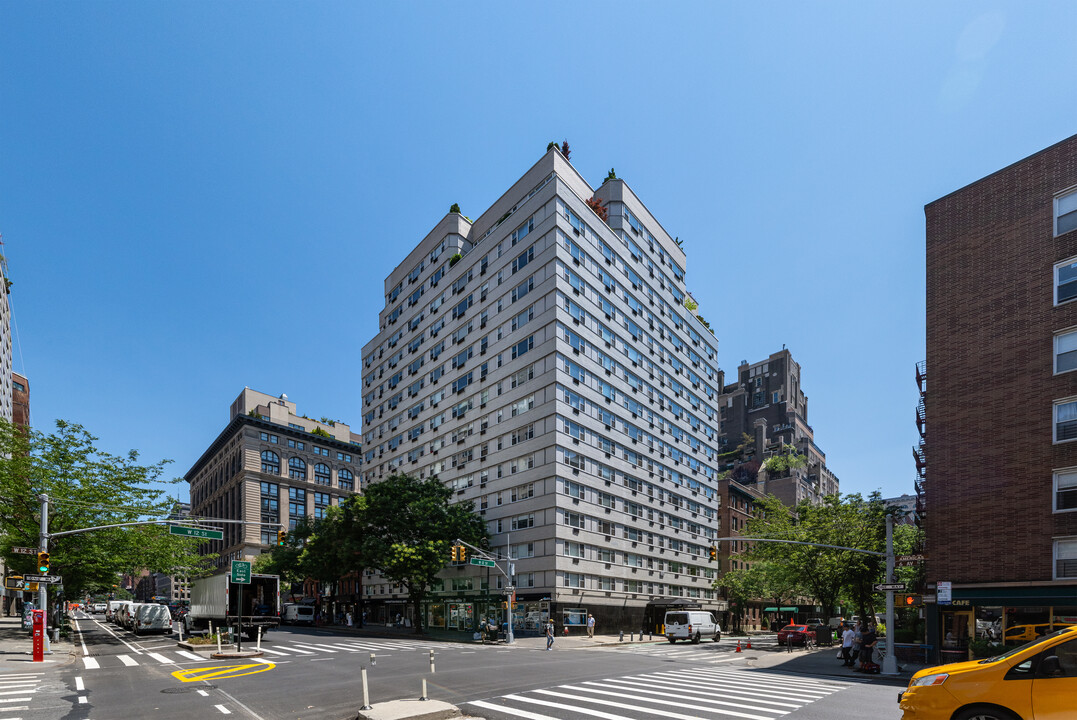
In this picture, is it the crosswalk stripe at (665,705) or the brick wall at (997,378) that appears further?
the brick wall at (997,378)

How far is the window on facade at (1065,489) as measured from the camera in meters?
23.1

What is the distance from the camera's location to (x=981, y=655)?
23.6 m

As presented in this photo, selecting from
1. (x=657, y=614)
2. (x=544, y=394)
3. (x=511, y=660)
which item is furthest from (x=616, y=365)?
(x=511, y=660)

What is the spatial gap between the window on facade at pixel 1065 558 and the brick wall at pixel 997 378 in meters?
0.25

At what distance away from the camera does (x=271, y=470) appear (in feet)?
367

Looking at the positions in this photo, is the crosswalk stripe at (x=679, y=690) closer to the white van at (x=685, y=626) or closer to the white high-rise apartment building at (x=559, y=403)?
the white van at (x=685, y=626)

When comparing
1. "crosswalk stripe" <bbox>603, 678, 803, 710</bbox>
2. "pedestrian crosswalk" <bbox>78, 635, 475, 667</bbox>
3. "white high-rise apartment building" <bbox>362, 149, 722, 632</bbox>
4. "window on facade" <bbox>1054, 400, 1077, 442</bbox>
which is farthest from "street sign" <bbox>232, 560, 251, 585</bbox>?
"window on facade" <bbox>1054, 400, 1077, 442</bbox>

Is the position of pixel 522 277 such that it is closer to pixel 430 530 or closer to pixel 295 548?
pixel 430 530

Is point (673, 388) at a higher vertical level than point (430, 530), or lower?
higher

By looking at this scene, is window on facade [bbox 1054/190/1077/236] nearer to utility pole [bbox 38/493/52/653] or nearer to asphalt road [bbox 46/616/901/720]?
asphalt road [bbox 46/616/901/720]

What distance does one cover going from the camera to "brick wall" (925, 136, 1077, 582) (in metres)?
24.1

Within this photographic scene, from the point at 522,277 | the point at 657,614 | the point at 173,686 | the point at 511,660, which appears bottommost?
the point at 657,614

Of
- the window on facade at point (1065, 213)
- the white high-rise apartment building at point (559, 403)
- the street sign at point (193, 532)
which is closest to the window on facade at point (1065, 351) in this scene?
the window on facade at point (1065, 213)

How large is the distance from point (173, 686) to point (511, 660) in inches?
531
